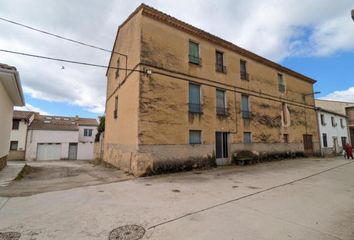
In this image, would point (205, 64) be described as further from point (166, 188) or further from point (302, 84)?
point (302, 84)

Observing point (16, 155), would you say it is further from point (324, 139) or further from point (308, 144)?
point (324, 139)

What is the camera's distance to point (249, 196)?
17.9 ft

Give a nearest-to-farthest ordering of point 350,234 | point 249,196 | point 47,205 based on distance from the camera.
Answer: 1. point 350,234
2. point 47,205
3. point 249,196

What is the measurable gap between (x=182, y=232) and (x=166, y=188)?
3301mm

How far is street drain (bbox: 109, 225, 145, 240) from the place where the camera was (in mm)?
3169

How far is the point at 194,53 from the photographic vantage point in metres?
12.2

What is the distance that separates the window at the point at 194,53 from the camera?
1202 cm

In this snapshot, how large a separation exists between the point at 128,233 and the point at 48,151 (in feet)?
90.9

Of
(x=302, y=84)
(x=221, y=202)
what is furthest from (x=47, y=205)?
(x=302, y=84)

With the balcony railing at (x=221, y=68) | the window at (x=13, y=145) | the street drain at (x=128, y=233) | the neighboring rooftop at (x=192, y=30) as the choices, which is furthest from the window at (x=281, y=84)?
the window at (x=13, y=145)

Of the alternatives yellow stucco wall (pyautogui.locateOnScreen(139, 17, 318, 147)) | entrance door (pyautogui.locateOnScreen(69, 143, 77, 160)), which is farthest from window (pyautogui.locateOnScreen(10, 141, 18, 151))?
yellow stucco wall (pyautogui.locateOnScreen(139, 17, 318, 147))

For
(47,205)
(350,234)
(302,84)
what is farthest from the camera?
(302,84)

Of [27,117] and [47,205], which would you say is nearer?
[47,205]

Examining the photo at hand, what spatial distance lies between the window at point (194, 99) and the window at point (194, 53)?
1576 millimetres
